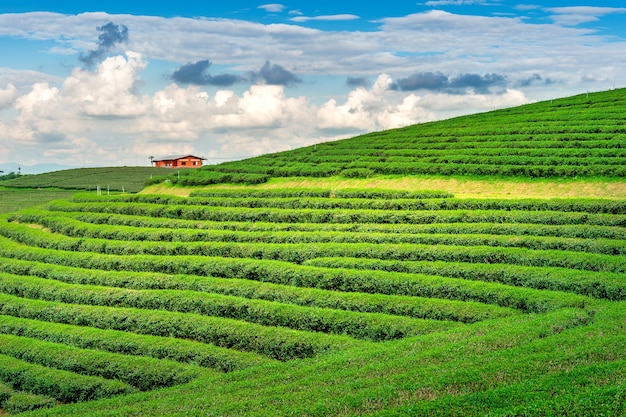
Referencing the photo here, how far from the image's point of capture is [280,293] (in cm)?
2766

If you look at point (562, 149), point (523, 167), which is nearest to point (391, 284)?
point (523, 167)

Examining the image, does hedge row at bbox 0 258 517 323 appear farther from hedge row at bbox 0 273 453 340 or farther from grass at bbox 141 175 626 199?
grass at bbox 141 175 626 199

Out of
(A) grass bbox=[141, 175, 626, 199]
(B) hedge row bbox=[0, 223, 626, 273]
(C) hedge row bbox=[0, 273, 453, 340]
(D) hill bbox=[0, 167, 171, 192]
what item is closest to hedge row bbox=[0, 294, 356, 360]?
(C) hedge row bbox=[0, 273, 453, 340]

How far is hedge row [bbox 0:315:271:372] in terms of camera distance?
2340cm

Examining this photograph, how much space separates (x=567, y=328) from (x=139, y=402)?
1320cm

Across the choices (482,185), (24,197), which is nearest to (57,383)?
(482,185)

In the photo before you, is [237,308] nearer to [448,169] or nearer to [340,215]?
[340,215]

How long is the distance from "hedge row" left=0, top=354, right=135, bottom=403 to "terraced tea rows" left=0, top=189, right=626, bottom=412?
0.21ft

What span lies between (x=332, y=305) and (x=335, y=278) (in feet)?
7.51

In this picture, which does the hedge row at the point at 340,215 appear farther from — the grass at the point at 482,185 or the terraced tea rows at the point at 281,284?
the grass at the point at 482,185

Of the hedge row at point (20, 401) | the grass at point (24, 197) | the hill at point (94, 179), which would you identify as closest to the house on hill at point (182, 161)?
the hill at point (94, 179)

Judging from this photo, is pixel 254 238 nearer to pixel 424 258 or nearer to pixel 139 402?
pixel 424 258

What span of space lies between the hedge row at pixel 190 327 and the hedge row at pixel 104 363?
221 centimetres

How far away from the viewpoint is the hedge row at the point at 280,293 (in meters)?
23.8
